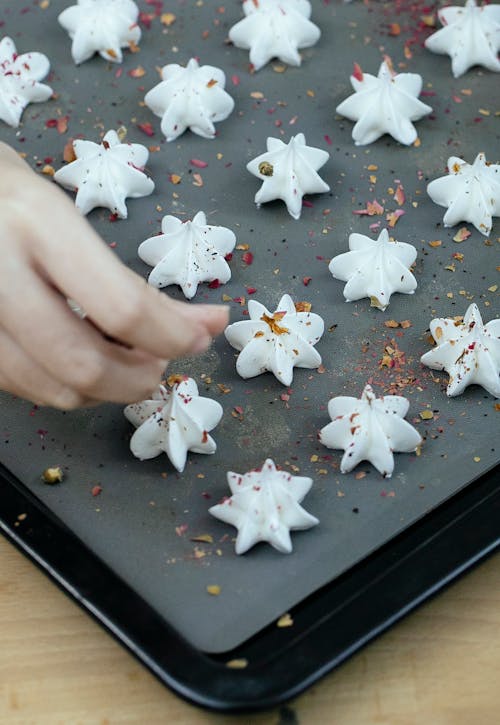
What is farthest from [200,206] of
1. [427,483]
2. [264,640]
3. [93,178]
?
[264,640]

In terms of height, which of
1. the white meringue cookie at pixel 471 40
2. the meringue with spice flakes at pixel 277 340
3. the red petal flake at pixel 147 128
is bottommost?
the white meringue cookie at pixel 471 40

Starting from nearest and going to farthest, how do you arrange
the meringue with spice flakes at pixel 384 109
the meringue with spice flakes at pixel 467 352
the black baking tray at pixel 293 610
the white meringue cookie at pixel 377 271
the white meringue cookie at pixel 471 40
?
the black baking tray at pixel 293 610
the meringue with spice flakes at pixel 467 352
the white meringue cookie at pixel 377 271
the meringue with spice flakes at pixel 384 109
the white meringue cookie at pixel 471 40

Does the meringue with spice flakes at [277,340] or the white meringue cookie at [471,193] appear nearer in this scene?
the meringue with spice flakes at [277,340]

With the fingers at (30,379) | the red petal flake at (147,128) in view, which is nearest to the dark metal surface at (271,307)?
the red petal flake at (147,128)

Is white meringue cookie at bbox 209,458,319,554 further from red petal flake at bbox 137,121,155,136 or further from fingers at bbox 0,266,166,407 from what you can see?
red petal flake at bbox 137,121,155,136

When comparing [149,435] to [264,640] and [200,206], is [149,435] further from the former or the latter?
[200,206]

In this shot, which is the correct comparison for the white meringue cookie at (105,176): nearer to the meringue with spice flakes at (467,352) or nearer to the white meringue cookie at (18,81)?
the white meringue cookie at (18,81)

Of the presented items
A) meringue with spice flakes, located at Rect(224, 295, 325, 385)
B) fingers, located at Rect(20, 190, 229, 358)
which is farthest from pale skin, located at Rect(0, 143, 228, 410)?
meringue with spice flakes, located at Rect(224, 295, 325, 385)
